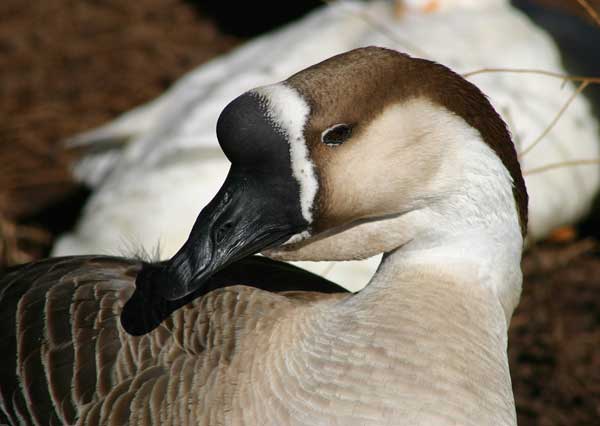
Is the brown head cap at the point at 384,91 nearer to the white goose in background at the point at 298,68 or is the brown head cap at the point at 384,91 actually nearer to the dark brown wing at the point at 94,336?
the dark brown wing at the point at 94,336

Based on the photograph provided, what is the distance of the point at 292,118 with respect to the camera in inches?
80.4

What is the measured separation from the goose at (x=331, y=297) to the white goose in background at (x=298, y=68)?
1459 millimetres

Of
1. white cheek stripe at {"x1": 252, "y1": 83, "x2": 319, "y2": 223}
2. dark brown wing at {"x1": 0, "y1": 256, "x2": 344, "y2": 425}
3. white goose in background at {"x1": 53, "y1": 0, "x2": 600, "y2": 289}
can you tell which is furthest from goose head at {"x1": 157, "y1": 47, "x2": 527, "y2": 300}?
white goose in background at {"x1": 53, "y1": 0, "x2": 600, "y2": 289}

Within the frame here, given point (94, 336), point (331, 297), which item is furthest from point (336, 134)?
point (94, 336)

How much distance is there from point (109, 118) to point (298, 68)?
180 cm

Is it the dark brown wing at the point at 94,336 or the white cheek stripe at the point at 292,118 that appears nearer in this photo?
the white cheek stripe at the point at 292,118

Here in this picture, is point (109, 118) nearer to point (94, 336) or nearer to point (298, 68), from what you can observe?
point (298, 68)

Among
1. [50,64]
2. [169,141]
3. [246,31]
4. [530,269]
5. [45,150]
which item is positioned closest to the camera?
[169,141]

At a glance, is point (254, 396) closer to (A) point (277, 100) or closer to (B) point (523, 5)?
(A) point (277, 100)

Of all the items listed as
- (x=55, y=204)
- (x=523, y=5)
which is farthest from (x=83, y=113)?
(x=523, y=5)

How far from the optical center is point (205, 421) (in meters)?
2.17

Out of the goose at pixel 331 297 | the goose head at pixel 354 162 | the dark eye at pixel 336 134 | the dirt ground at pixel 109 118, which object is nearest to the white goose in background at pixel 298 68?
the dirt ground at pixel 109 118

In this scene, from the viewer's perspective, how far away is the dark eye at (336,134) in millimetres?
2084

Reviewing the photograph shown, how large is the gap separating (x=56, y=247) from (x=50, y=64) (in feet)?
7.28
